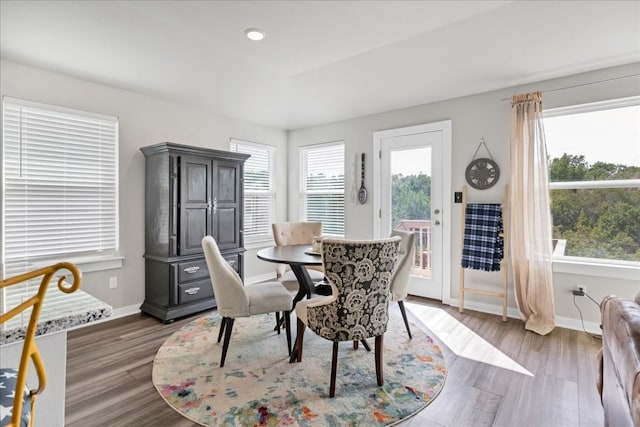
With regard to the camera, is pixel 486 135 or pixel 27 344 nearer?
pixel 27 344

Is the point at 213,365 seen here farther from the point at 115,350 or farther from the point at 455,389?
the point at 455,389

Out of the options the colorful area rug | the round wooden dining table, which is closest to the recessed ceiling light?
the round wooden dining table

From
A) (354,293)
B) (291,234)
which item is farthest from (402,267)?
(291,234)

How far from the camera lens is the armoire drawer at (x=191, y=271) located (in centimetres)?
345

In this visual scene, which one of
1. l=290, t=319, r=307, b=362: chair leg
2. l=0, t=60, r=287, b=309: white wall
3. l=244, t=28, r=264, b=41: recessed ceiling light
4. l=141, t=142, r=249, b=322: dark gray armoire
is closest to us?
l=290, t=319, r=307, b=362: chair leg

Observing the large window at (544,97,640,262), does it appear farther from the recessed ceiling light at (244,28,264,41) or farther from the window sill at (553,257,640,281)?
the recessed ceiling light at (244,28,264,41)

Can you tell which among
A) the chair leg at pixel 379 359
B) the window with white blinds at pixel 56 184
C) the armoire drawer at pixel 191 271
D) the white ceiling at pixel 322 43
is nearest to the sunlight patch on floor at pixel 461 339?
the chair leg at pixel 379 359

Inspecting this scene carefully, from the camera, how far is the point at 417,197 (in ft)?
13.8

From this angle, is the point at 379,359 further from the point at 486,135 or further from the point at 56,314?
the point at 486,135

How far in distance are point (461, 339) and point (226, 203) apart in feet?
9.30

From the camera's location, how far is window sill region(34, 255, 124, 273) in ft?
10.5

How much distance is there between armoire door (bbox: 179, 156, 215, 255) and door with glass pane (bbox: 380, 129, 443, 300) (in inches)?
88.2

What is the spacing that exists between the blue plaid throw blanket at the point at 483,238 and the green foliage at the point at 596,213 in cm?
52

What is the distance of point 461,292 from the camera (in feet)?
12.1
